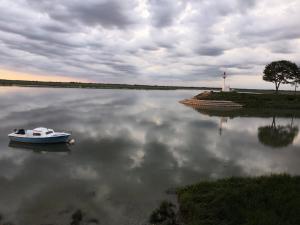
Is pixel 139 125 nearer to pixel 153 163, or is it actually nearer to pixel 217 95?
pixel 153 163

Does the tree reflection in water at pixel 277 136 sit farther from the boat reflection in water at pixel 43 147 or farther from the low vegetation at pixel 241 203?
the boat reflection in water at pixel 43 147

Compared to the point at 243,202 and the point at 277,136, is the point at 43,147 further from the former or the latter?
the point at 277,136

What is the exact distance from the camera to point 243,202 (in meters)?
13.4

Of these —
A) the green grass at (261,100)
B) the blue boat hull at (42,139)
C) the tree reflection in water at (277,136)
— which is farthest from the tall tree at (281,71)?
the blue boat hull at (42,139)

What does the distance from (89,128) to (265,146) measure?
24791mm

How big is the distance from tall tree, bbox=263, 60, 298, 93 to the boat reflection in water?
94266 mm

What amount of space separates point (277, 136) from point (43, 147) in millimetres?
32396

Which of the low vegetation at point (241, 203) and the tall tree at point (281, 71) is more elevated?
the tall tree at point (281, 71)

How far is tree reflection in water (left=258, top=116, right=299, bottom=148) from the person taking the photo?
34919 mm

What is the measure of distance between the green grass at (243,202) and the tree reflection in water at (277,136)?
19.2 metres

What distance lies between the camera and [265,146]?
32719 millimetres

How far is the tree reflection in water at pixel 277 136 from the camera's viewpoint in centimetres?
3492

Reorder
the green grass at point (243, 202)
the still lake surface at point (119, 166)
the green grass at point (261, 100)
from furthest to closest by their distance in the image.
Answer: the green grass at point (261, 100)
the still lake surface at point (119, 166)
the green grass at point (243, 202)

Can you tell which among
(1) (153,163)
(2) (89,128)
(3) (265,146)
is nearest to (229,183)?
(1) (153,163)
